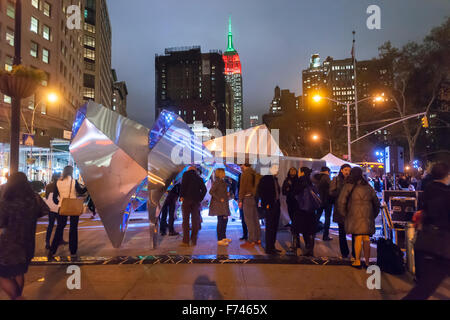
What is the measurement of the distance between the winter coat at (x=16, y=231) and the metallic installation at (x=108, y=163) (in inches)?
117

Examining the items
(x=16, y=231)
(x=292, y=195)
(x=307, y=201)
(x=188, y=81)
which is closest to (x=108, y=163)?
(x=16, y=231)

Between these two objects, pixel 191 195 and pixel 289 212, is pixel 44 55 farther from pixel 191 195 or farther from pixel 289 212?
pixel 289 212

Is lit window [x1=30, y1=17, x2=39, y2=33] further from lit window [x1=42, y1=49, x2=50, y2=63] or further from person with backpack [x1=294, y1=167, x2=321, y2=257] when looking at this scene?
person with backpack [x1=294, y1=167, x2=321, y2=257]

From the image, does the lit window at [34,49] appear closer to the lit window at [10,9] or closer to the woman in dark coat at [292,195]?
the lit window at [10,9]

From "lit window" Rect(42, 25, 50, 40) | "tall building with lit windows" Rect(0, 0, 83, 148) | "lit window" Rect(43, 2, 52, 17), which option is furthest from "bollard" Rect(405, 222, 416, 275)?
"lit window" Rect(43, 2, 52, 17)

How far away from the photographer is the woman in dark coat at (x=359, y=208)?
510 centimetres

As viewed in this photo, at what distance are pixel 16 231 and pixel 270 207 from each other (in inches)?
173

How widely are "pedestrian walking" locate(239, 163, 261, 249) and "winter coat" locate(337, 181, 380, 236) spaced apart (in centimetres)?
233

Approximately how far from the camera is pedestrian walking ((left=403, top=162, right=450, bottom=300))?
3.29 m

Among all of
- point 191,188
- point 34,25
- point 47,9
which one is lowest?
point 191,188

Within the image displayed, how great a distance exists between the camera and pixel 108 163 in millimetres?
6926

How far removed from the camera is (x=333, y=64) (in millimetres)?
79312
